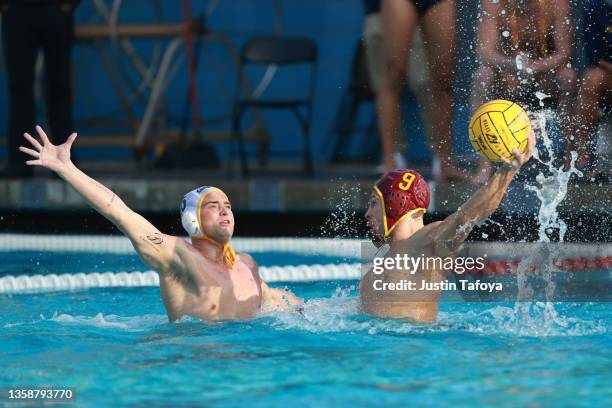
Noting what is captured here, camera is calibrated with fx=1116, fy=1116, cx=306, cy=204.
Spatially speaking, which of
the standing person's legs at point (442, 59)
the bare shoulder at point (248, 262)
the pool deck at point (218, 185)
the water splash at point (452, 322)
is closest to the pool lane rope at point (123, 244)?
the pool deck at point (218, 185)

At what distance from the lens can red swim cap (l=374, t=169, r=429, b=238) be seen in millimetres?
3559

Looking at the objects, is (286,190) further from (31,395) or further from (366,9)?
(31,395)

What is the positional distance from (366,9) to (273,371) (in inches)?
137

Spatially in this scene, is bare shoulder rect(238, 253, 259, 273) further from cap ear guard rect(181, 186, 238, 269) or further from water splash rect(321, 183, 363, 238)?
water splash rect(321, 183, 363, 238)

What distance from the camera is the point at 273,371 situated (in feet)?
10.2

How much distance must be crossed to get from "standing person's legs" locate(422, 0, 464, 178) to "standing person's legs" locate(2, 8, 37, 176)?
7.92 ft

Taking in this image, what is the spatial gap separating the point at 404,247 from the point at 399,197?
0.16m

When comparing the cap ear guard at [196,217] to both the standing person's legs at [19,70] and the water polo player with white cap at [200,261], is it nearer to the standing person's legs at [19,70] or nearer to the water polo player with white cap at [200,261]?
the water polo player with white cap at [200,261]

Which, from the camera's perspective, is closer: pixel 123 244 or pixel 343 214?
pixel 343 214

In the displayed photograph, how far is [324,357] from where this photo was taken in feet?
10.7

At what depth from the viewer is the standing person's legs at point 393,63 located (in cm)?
529

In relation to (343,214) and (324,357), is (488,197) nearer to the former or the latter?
(324,357)

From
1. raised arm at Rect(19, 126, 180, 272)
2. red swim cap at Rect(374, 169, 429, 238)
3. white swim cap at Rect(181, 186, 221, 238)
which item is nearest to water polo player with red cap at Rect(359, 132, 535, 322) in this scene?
red swim cap at Rect(374, 169, 429, 238)

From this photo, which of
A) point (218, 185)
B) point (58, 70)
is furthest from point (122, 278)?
point (58, 70)
